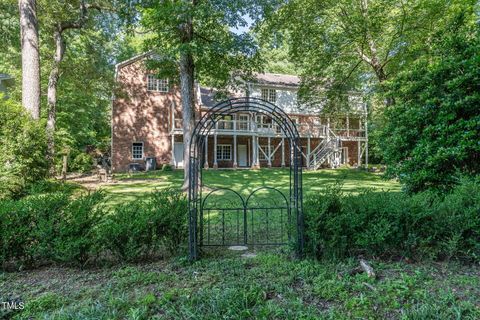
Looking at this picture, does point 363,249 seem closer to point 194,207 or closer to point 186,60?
point 194,207

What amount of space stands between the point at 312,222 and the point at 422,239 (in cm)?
138

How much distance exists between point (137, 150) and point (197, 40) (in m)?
12.6

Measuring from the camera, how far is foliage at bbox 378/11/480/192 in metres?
5.15

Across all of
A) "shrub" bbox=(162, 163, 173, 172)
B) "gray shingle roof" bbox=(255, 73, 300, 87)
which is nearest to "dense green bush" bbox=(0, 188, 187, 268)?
"shrub" bbox=(162, 163, 173, 172)

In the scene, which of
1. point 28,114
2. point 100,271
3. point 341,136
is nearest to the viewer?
point 100,271


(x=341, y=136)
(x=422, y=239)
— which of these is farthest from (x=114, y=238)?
(x=341, y=136)

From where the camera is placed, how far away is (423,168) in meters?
5.61

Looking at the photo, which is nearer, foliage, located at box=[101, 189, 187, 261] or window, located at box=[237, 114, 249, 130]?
foliage, located at box=[101, 189, 187, 261]

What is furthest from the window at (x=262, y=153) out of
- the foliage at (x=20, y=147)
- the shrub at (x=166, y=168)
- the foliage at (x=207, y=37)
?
the foliage at (x=20, y=147)

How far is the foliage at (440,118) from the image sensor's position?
5148 mm

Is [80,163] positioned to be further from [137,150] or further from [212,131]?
[212,131]

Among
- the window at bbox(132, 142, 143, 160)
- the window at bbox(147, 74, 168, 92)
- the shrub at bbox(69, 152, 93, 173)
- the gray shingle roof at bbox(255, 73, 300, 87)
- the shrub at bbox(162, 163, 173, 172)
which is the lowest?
the shrub at bbox(162, 163, 173, 172)

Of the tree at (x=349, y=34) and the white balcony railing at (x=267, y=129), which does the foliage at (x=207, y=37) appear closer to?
the tree at (x=349, y=34)

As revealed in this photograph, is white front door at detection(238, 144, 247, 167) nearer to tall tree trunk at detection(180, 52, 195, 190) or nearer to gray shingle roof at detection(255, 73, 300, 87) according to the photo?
gray shingle roof at detection(255, 73, 300, 87)
